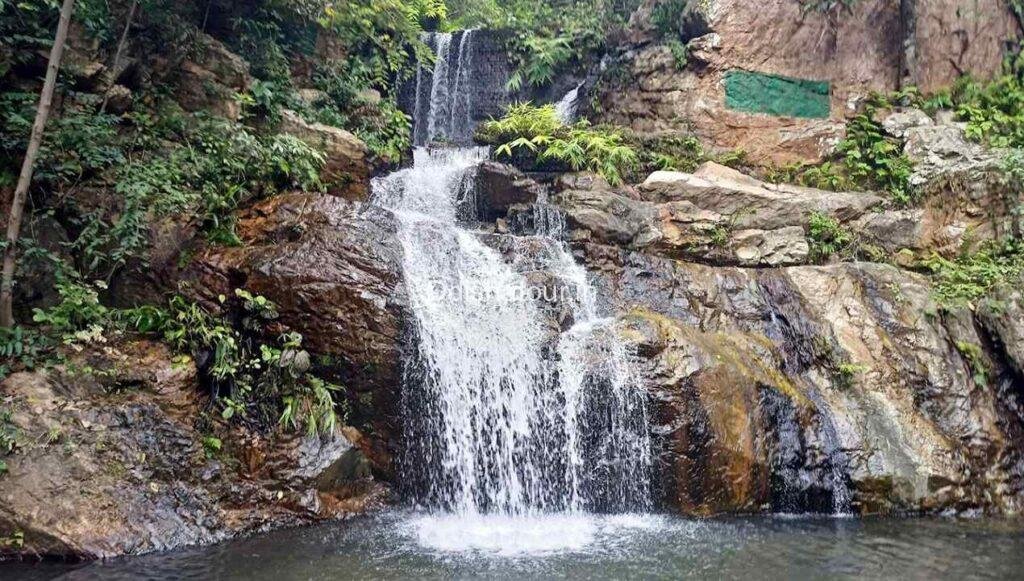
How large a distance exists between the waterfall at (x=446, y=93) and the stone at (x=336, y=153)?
4.82 m

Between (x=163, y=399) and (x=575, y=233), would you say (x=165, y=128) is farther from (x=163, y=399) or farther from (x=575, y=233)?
(x=575, y=233)

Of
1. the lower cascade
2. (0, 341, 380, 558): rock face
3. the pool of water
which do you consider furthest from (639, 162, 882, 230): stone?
(0, 341, 380, 558): rock face

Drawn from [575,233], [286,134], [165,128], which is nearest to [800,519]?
[575,233]

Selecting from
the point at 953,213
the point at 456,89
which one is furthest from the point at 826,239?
the point at 456,89

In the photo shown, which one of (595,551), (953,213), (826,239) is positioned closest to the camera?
(595,551)

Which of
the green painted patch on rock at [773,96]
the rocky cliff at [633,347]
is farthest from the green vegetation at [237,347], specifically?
the green painted patch on rock at [773,96]

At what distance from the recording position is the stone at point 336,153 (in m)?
11.7

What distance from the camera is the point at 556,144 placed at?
1378cm

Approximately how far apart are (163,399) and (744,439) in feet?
23.3

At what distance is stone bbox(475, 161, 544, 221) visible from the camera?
12.7m

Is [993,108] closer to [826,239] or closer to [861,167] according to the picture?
[861,167]

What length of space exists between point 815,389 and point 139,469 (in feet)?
28.8

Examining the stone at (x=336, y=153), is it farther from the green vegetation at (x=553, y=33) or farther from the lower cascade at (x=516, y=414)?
the green vegetation at (x=553, y=33)

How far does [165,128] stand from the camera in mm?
10070
